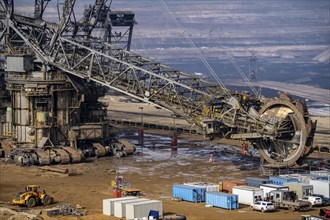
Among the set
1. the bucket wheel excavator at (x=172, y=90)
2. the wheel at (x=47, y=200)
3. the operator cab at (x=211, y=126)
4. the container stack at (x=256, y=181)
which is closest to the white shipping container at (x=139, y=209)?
the wheel at (x=47, y=200)

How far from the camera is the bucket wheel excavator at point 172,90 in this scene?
6906 centimetres

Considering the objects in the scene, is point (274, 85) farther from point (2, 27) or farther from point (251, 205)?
point (251, 205)

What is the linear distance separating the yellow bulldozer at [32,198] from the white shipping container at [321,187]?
53.4 feet

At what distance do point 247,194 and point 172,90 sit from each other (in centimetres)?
1830

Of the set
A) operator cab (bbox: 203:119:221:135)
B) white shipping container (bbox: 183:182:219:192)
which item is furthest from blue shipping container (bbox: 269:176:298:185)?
operator cab (bbox: 203:119:221:135)

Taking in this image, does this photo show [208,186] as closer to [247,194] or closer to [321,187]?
[247,194]

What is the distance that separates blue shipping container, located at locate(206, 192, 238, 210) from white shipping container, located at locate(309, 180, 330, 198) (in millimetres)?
6212

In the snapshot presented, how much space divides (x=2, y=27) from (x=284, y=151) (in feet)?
97.2

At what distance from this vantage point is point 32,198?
2254 inches

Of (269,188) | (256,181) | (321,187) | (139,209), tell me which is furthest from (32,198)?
(321,187)

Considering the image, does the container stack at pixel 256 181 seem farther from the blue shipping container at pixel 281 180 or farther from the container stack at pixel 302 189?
the container stack at pixel 302 189

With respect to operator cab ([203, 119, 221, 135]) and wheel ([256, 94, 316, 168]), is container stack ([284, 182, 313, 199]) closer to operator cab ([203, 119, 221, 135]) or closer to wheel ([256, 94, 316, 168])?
wheel ([256, 94, 316, 168])

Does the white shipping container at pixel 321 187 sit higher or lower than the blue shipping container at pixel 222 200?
higher

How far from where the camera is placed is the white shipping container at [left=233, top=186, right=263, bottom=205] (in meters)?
57.8
